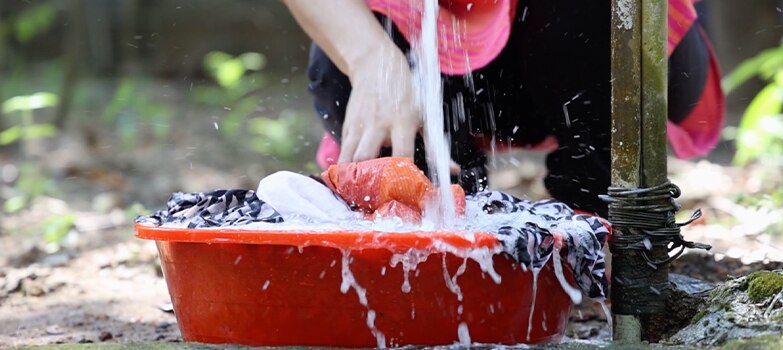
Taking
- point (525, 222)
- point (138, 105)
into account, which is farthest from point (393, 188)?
point (138, 105)

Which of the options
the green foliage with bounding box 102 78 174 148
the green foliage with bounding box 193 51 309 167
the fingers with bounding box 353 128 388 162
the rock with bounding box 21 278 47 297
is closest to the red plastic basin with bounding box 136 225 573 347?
the fingers with bounding box 353 128 388 162

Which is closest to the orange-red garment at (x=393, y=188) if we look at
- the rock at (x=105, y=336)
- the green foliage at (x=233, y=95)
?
the rock at (x=105, y=336)

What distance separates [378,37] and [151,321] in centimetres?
81

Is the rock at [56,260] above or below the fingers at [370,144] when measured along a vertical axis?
below

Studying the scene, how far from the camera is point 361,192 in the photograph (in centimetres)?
161

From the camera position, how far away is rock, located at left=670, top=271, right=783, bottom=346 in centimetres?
133

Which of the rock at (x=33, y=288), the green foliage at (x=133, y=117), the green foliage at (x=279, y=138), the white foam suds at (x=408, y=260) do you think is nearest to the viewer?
the white foam suds at (x=408, y=260)

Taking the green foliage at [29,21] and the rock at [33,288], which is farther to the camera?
the green foliage at [29,21]

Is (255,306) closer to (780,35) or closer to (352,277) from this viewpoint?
(352,277)

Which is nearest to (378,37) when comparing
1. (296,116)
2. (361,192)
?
(361,192)

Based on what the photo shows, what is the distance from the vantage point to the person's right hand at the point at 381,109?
172 centimetres

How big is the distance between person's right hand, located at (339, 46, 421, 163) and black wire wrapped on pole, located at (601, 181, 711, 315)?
39cm

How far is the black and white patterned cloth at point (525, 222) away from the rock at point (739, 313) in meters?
0.15

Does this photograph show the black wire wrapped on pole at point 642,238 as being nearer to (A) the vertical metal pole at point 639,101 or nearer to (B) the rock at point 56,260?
(A) the vertical metal pole at point 639,101
